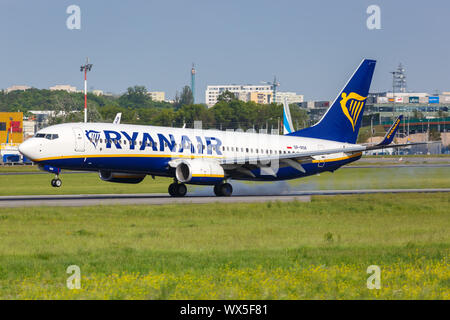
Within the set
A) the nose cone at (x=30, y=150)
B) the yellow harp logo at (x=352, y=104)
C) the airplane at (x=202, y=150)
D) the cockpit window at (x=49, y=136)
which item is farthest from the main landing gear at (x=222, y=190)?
the nose cone at (x=30, y=150)

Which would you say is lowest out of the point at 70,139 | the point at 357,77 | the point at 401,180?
the point at 401,180

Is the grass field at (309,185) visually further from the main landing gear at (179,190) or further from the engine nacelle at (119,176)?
the engine nacelle at (119,176)

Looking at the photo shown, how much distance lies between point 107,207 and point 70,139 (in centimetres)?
640

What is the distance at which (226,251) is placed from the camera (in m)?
20.5

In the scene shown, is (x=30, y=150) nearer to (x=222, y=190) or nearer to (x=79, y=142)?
(x=79, y=142)

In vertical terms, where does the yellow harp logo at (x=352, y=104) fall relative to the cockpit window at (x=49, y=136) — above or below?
above

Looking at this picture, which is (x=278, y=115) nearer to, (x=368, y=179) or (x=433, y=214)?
(x=368, y=179)

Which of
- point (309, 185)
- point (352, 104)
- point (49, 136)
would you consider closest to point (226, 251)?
point (49, 136)

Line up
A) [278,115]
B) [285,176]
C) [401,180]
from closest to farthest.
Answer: [285,176] → [401,180] → [278,115]

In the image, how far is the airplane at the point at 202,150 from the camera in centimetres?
3944

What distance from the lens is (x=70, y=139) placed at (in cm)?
3925

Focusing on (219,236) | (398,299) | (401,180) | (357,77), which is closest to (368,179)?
(401,180)

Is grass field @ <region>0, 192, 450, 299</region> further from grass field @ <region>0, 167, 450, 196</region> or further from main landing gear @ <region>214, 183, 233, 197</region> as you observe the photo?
grass field @ <region>0, 167, 450, 196</region>

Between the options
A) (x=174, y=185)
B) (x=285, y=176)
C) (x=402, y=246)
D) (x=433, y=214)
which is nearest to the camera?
(x=402, y=246)
